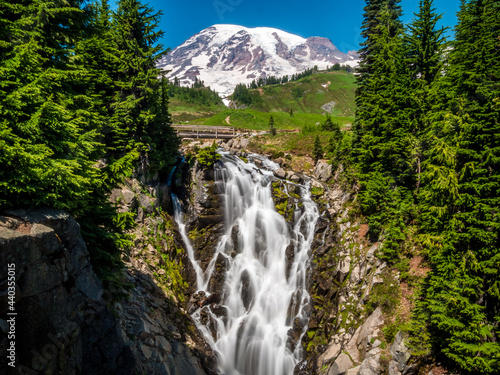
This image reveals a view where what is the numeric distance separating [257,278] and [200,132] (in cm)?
3202

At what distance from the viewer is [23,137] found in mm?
6336

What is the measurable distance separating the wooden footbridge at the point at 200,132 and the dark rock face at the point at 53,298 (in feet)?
125

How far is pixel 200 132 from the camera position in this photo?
4556cm

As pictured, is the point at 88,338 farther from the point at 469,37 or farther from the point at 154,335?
the point at 469,37

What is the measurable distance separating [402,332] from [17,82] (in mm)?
17779

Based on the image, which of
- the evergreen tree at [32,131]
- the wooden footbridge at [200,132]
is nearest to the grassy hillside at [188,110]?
the wooden footbridge at [200,132]

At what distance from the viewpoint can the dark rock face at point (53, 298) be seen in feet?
17.7

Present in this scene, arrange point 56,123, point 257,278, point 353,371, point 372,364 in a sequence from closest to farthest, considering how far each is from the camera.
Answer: point 56,123 → point 372,364 → point 353,371 → point 257,278

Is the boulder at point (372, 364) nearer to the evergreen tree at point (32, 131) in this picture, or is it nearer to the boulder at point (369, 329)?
the boulder at point (369, 329)

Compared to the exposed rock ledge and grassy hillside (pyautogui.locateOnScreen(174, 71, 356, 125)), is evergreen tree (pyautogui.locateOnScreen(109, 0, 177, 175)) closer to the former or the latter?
the exposed rock ledge

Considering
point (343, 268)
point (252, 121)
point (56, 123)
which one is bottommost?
point (343, 268)

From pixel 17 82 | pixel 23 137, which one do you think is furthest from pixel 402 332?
pixel 17 82

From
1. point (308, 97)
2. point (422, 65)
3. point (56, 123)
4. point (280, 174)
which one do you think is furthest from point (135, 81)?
point (308, 97)

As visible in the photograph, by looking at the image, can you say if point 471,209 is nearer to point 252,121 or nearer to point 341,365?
point 341,365
